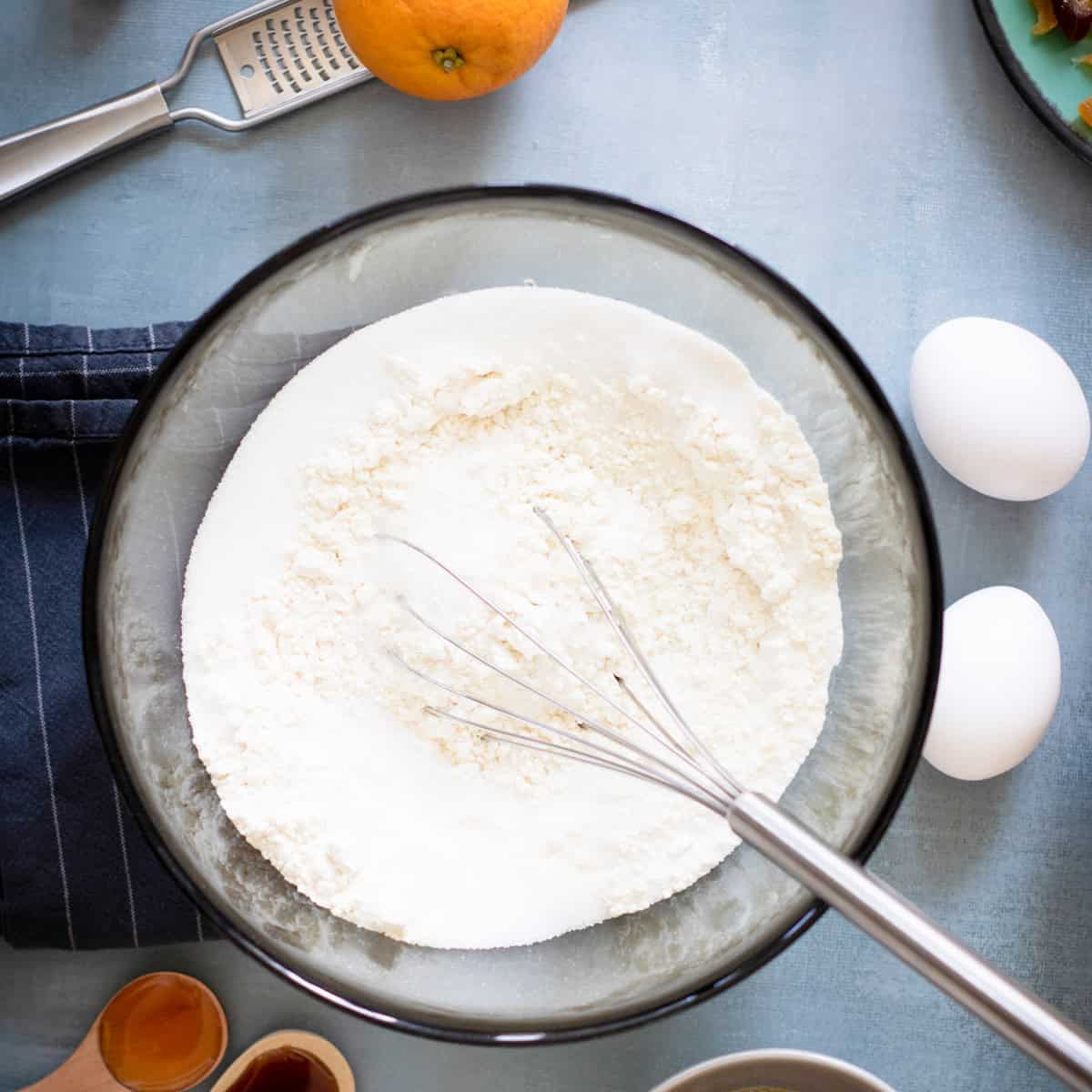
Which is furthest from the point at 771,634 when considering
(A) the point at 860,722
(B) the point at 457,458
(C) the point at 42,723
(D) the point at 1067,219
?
(C) the point at 42,723

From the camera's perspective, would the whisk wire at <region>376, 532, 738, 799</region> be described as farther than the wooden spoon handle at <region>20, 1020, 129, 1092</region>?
No

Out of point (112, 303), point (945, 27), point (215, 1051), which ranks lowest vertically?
point (215, 1051)

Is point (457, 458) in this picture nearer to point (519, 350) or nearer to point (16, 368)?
point (519, 350)

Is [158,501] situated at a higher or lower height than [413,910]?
higher

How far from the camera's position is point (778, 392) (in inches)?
33.4

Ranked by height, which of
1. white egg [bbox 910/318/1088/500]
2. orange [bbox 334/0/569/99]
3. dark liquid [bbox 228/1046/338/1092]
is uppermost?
orange [bbox 334/0/569/99]

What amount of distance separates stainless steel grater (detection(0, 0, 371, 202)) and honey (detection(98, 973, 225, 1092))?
0.65 m

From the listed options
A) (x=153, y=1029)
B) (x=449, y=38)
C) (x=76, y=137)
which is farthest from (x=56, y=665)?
(x=449, y=38)

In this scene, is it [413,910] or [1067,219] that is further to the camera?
[1067,219]

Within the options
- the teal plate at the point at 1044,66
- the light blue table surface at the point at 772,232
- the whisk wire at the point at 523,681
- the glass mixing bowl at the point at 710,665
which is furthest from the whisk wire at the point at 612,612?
the teal plate at the point at 1044,66

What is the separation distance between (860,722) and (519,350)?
15.1 inches

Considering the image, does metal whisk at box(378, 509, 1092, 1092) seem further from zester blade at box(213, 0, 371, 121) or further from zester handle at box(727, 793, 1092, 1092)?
zester blade at box(213, 0, 371, 121)

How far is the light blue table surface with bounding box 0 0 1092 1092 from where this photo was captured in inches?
36.3

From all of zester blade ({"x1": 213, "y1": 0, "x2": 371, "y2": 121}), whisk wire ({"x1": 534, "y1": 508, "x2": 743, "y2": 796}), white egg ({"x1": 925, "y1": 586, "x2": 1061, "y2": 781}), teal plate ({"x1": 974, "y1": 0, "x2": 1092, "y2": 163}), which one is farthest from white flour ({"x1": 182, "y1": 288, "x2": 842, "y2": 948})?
teal plate ({"x1": 974, "y1": 0, "x2": 1092, "y2": 163})
